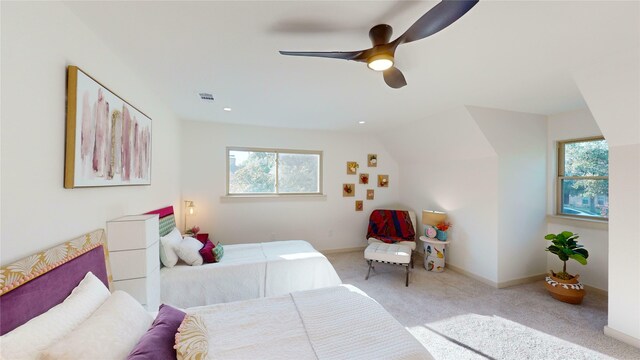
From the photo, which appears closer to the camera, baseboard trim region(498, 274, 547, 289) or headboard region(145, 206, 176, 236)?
headboard region(145, 206, 176, 236)

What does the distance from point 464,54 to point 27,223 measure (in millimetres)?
2753

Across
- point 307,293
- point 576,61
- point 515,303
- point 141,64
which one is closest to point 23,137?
point 141,64

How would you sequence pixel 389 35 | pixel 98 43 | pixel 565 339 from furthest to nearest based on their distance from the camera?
pixel 565 339, pixel 98 43, pixel 389 35

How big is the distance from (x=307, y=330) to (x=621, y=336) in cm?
284

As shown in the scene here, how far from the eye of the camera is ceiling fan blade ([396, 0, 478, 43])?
3.30 feet

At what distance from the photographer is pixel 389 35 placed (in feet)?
4.87

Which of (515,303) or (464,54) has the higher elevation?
(464,54)

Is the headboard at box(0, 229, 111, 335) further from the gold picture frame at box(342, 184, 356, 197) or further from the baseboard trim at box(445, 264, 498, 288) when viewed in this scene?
the baseboard trim at box(445, 264, 498, 288)

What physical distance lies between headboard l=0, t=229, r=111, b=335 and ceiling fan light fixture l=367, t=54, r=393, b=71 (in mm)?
1995

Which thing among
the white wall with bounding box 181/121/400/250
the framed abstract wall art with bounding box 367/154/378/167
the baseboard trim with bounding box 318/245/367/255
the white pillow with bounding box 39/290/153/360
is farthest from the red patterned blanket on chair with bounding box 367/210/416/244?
the white pillow with bounding box 39/290/153/360

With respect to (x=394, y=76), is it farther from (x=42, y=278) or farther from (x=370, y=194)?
(x=370, y=194)

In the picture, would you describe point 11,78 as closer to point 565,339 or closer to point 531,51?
point 531,51

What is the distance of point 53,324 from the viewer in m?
0.94

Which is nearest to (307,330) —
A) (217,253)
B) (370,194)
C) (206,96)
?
(217,253)
